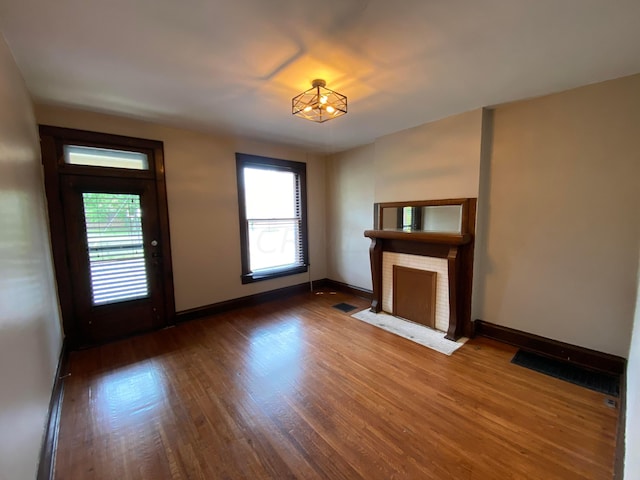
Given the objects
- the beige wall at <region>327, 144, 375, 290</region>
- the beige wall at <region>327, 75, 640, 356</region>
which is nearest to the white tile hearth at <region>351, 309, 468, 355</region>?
the beige wall at <region>327, 75, 640, 356</region>

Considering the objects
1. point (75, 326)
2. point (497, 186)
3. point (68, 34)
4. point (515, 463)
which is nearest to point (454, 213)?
point (497, 186)

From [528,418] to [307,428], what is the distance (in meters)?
1.52

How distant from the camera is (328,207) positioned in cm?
479

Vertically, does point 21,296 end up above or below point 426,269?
above

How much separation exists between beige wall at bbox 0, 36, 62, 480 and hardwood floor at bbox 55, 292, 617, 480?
40 centimetres

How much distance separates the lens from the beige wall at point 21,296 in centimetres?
113

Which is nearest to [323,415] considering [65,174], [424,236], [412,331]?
[412,331]

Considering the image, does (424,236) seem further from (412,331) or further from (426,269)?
(412,331)

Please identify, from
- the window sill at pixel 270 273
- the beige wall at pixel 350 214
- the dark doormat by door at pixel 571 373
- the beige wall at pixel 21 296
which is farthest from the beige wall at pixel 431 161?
the beige wall at pixel 21 296

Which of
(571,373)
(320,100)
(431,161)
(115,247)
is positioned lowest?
(571,373)

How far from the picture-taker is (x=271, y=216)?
416 cm

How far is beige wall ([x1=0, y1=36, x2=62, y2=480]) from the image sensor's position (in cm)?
113

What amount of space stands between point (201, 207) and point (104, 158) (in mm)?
1092

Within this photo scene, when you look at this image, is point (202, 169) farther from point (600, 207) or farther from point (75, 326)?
point (600, 207)
